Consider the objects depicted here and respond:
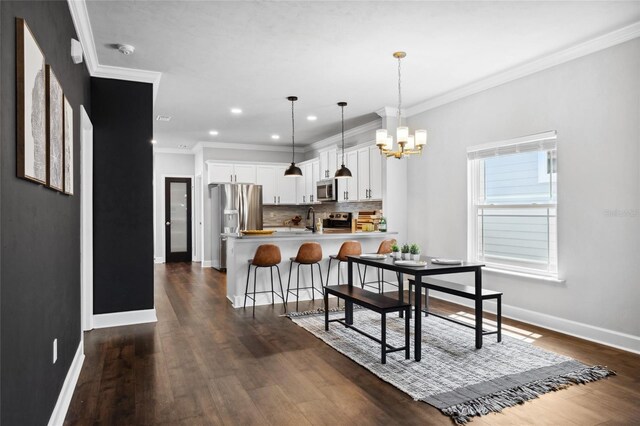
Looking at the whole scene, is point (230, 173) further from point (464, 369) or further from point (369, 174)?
point (464, 369)

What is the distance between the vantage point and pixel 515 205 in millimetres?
4879

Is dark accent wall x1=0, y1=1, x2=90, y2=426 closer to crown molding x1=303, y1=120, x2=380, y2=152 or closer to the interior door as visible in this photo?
crown molding x1=303, y1=120, x2=380, y2=152

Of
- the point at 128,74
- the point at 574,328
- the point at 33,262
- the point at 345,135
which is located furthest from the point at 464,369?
the point at 345,135

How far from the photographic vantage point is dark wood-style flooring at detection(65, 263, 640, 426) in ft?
8.32

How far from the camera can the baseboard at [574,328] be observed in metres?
3.73

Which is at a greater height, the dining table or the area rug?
the dining table

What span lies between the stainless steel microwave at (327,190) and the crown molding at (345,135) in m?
0.91

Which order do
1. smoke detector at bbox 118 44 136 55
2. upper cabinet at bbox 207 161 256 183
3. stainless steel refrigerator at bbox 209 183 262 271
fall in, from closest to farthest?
smoke detector at bbox 118 44 136 55, stainless steel refrigerator at bbox 209 183 262 271, upper cabinet at bbox 207 161 256 183

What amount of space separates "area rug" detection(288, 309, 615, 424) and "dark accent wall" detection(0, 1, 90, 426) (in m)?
2.13

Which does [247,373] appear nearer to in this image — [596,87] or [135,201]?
[135,201]

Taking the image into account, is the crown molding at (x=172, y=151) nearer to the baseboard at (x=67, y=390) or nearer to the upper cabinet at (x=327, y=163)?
the upper cabinet at (x=327, y=163)

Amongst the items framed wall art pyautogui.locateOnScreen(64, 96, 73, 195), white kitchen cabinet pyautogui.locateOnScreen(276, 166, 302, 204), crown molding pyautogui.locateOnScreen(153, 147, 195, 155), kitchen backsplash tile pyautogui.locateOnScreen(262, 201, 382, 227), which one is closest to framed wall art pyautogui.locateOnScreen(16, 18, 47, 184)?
framed wall art pyautogui.locateOnScreen(64, 96, 73, 195)

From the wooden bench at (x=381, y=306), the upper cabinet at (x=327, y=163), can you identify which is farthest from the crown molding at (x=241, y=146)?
the wooden bench at (x=381, y=306)

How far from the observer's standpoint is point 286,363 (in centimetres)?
343
